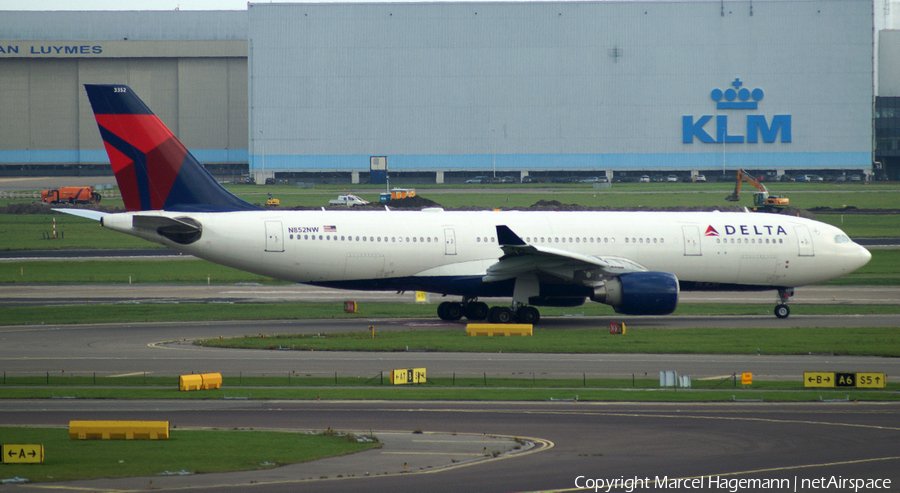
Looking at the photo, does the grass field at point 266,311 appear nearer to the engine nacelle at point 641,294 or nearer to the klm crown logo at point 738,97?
the engine nacelle at point 641,294

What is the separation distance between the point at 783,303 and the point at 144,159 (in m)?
28.4

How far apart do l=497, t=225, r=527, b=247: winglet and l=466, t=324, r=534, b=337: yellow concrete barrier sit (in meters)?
3.33

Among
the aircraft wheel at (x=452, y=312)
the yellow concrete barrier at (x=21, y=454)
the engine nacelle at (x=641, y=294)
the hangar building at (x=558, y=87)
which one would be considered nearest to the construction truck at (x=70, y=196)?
the hangar building at (x=558, y=87)

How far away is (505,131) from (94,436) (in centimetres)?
12046

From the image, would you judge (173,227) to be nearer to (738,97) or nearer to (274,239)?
(274,239)

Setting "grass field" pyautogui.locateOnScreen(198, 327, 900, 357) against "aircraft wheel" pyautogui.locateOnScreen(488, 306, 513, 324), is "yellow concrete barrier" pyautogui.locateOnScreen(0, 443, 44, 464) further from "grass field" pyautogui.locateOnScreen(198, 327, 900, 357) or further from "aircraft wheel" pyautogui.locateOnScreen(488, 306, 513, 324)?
"aircraft wheel" pyautogui.locateOnScreen(488, 306, 513, 324)

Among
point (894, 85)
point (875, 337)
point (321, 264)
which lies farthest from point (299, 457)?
point (894, 85)

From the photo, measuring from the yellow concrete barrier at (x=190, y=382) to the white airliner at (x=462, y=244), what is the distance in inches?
480

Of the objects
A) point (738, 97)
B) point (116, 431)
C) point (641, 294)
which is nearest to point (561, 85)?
point (738, 97)

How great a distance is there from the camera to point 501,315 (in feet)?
124

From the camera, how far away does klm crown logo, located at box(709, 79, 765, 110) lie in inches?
5295

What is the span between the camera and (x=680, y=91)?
135m

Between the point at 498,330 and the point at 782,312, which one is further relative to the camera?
the point at 782,312

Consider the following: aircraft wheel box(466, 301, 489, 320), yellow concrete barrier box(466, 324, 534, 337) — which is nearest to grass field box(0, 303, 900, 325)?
aircraft wheel box(466, 301, 489, 320)
